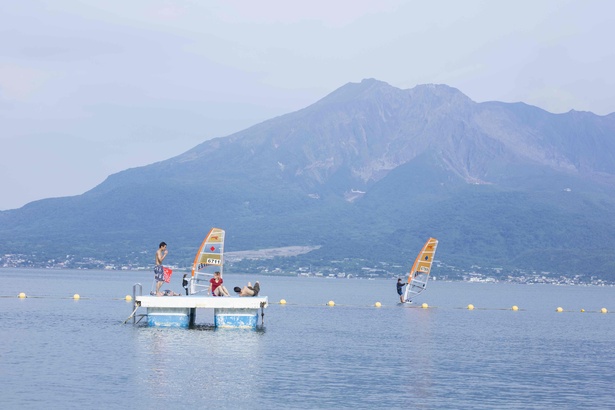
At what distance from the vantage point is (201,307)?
62.2 metres

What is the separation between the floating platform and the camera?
62.1 metres

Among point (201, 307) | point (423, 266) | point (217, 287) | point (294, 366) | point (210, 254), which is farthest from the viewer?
point (423, 266)

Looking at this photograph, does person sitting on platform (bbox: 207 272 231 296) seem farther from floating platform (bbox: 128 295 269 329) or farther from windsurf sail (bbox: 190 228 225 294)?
windsurf sail (bbox: 190 228 225 294)

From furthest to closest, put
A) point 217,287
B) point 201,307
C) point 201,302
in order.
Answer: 1. point 217,287
2. point 201,307
3. point 201,302

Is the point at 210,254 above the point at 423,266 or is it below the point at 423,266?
above

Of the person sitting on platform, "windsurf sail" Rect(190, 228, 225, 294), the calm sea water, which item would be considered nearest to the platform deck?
the calm sea water

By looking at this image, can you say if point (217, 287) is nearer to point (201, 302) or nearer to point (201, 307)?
point (201, 307)

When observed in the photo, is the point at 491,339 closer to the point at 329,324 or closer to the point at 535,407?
the point at 329,324

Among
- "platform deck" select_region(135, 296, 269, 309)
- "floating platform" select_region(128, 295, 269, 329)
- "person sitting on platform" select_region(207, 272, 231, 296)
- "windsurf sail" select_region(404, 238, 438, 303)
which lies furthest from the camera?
"windsurf sail" select_region(404, 238, 438, 303)

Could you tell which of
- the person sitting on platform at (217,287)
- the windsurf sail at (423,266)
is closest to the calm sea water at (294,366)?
the person sitting on platform at (217,287)

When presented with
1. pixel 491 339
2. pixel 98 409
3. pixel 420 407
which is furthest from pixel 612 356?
pixel 98 409

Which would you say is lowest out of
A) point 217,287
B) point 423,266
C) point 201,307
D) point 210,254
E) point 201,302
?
point 201,307

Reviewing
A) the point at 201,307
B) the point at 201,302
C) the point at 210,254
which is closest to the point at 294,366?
the point at 201,302

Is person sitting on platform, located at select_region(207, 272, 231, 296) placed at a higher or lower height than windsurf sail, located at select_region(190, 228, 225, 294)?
lower
